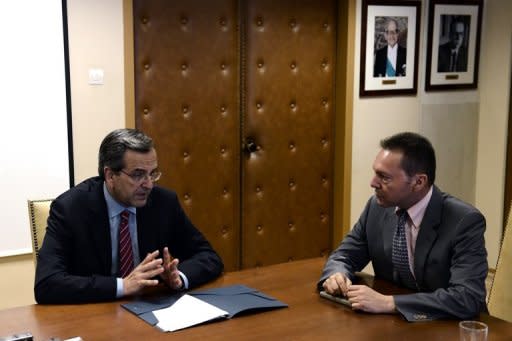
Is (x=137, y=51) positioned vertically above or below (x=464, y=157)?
above

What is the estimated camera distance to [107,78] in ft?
12.2

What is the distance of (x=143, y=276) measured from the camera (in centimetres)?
225

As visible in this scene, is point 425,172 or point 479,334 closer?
point 479,334

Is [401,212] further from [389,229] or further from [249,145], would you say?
[249,145]

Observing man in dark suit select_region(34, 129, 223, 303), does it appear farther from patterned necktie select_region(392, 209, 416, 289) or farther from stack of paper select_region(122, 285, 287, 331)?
patterned necktie select_region(392, 209, 416, 289)

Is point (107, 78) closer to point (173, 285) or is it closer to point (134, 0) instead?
point (134, 0)

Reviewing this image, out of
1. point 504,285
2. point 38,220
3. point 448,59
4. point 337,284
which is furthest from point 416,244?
point 448,59

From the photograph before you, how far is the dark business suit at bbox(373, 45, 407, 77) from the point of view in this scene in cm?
461

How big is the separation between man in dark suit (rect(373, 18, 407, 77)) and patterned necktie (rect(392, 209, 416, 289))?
2308 mm

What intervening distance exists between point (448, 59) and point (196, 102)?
202 cm

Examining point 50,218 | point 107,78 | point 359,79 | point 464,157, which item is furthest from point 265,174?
point 50,218

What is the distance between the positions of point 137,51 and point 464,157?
107 inches

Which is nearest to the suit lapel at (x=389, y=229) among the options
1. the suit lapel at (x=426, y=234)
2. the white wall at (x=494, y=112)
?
the suit lapel at (x=426, y=234)

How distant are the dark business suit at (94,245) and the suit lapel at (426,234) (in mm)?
729
